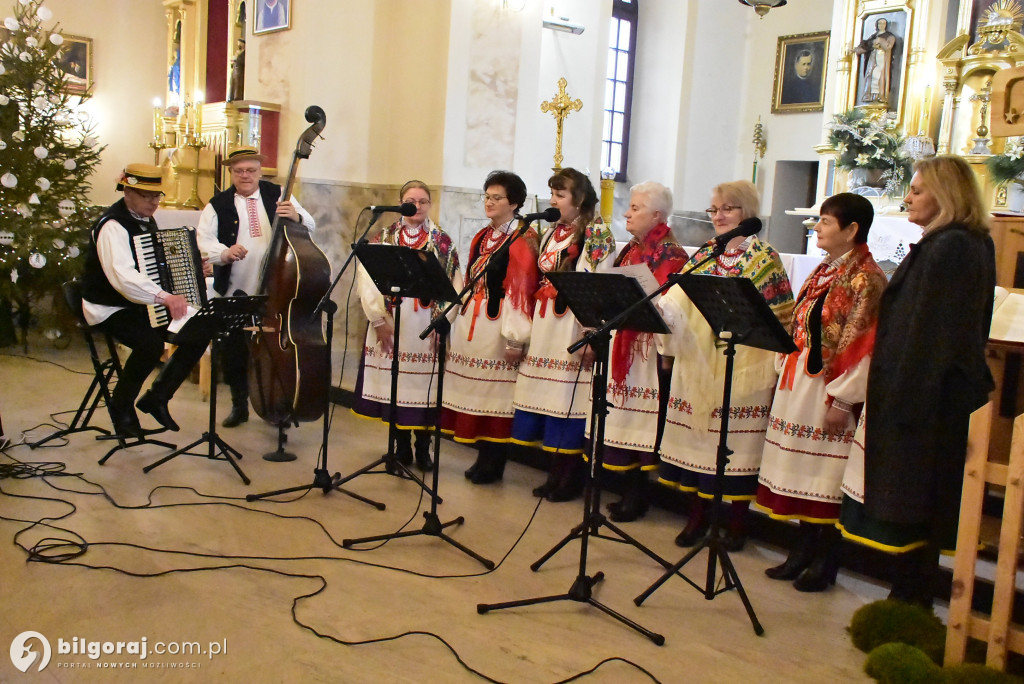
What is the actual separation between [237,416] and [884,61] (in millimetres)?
7700

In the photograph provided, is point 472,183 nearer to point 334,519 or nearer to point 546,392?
point 546,392

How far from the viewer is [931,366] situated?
326 centimetres

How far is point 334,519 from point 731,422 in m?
1.92

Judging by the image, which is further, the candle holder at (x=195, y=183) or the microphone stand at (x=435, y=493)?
the candle holder at (x=195, y=183)

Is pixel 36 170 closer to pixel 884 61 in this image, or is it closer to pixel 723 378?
pixel 723 378

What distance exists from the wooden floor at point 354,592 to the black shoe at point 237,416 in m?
0.88

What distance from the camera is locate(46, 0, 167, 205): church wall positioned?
496 inches

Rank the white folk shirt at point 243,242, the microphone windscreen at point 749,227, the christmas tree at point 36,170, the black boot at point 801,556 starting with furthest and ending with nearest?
the christmas tree at point 36,170
the white folk shirt at point 243,242
the black boot at point 801,556
the microphone windscreen at point 749,227

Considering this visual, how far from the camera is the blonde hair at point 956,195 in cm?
328

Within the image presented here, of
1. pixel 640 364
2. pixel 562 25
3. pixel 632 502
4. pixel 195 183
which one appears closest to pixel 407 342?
pixel 640 364

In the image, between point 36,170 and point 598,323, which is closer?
point 598,323

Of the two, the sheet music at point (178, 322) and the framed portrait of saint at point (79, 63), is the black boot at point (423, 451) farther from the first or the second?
the framed portrait of saint at point (79, 63)

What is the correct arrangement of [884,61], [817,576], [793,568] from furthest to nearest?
[884,61], [793,568], [817,576]

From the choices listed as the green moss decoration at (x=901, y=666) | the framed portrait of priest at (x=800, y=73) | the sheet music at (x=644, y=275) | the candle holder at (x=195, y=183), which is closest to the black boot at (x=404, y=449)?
the sheet music at (x=644, y=275)
